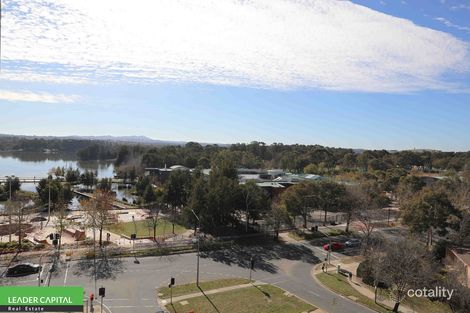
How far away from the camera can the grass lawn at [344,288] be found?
3211 cm

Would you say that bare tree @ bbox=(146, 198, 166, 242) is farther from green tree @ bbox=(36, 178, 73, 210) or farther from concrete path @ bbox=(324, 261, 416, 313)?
concrete path @ bbox=(324, 261, 416, 313)

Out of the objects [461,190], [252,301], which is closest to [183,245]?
[252,301]

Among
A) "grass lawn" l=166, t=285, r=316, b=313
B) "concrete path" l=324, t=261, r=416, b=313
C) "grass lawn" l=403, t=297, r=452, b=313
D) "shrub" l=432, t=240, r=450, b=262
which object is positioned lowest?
"grass lawn" l=403, t=297, r=452, b=313

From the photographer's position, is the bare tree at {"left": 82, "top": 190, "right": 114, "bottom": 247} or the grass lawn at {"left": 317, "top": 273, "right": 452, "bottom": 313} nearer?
the grass lawn at {"left": 317, "top": 273, "right": 452, "bottom": 313}

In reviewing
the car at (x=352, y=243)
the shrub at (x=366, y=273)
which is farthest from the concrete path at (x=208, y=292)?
the car at (x=352, y=243)

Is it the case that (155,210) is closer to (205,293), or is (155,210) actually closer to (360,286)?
(205,293)

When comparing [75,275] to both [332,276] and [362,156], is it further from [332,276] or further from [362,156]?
[362,156]

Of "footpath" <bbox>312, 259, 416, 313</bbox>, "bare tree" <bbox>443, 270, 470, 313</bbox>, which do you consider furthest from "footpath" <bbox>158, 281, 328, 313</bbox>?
"bare tree" <bbox>443, 270, 470, 313</bbox>

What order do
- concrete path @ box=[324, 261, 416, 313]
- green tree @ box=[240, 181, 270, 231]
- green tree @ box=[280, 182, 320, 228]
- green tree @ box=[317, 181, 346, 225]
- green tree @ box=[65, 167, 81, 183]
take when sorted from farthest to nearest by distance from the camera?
green tree @ box=[65, 167, 81, 183]
green tree @ box=[317, 181, 346, 225]
green tree @ box=[280, 182, 320, 228]
green tree @ box=[240, 181, 270, 231]
concrete path @ box=[324, 261, 416, 313]

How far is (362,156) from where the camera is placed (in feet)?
417

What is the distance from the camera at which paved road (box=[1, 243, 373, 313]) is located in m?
31.0

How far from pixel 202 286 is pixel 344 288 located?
12.5 m

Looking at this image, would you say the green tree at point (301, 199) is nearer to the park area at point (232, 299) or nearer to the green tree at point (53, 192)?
the park area at point (232, 299)

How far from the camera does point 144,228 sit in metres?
55.5
